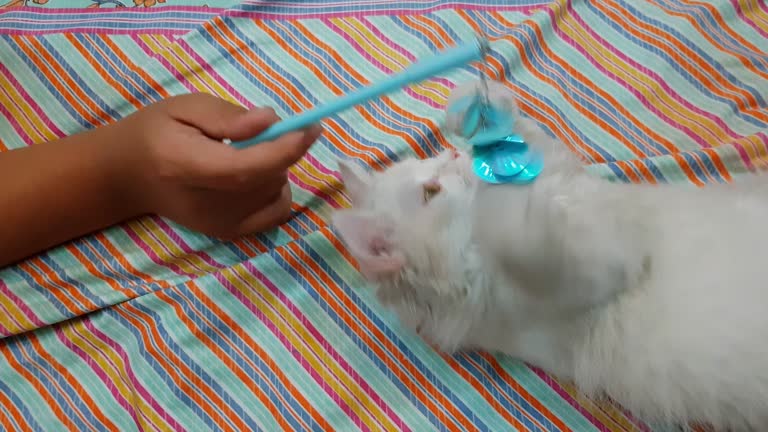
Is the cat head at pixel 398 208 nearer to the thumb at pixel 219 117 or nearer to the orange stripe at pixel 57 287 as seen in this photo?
the thumb at pixel 219 117

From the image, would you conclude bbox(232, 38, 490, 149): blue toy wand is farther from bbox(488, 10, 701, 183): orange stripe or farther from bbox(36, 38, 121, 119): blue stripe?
bbox(36, 38, 121, 119): blue stripe

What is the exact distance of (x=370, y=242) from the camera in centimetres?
73

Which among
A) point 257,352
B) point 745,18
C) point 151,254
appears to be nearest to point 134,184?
point 151,254

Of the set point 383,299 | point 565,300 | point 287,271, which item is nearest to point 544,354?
point 565,300

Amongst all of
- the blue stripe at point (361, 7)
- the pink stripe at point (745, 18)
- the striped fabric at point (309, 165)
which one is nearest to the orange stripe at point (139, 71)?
the striped fabric at point (309, 165)

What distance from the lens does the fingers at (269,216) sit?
0.92m

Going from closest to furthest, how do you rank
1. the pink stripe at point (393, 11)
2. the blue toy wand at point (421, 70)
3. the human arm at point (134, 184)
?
the blue toy wand at point (421, 70) < the human arm at point (134, 184) < the pink stripe at point (393, 11)

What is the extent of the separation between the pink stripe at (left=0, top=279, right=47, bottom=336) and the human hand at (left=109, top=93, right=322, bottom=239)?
25 centimetres

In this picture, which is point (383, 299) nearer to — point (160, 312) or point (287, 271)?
point (287, 271)

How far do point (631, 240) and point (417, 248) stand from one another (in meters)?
0.26

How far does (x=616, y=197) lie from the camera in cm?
70

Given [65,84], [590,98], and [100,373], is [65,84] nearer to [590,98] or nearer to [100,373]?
[100,373]

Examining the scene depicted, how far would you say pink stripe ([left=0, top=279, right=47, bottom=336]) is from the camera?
0.92 m

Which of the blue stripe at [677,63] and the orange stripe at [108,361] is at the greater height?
the blue stripe at [677,63]
